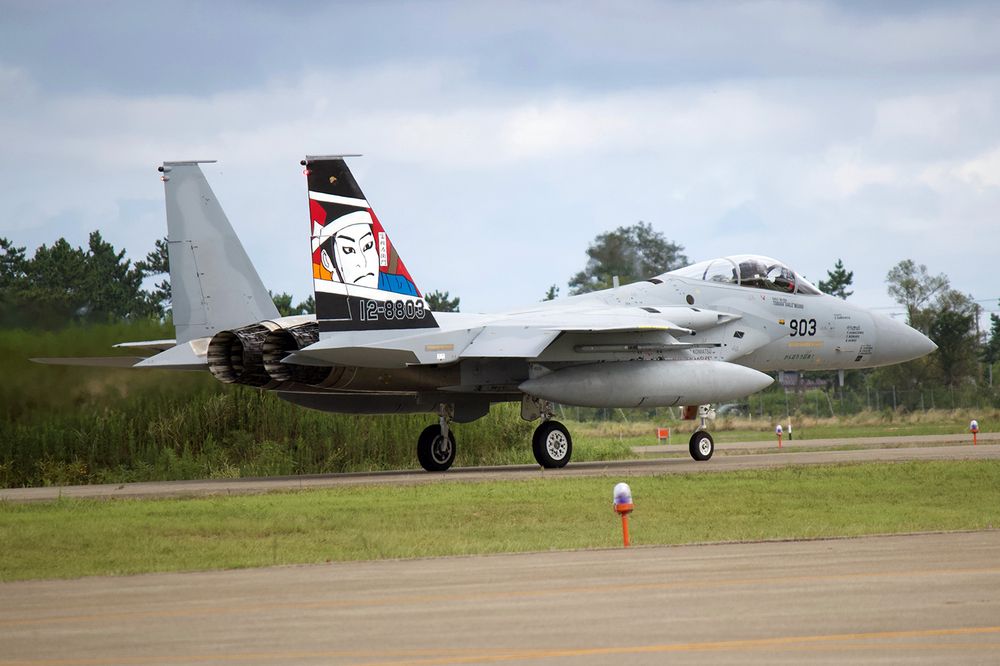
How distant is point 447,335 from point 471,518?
729cm

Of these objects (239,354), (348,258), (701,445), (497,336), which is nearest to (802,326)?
(701,445)

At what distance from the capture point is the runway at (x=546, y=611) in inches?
270

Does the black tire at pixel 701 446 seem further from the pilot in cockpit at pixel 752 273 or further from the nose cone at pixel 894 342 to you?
the nose cone at pixel 894 342

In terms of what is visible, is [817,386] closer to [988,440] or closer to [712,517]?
[988,440]

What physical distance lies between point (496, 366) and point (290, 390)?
3492 millimetres

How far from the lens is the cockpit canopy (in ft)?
81.8

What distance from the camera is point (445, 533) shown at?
13.1 m

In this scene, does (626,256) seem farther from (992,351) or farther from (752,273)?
(752,273)

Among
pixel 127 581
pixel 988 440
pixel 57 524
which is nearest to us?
pixel 127 581

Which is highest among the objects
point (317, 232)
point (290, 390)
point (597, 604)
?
point (317, 232)

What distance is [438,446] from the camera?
76.4 feet

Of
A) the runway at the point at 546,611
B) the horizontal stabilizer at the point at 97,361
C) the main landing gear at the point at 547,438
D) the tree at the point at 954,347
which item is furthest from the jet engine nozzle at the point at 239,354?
the tree at the point at 954,347

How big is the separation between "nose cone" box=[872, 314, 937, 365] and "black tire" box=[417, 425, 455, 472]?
29.8ft

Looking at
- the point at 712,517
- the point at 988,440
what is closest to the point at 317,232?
the point at 712,517
